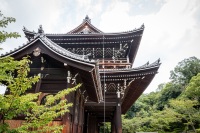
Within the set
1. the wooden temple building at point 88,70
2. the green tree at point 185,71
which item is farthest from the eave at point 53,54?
the green tree at point 185,71

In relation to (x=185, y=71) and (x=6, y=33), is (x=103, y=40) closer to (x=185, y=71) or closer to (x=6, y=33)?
→ (x=6, y=33)

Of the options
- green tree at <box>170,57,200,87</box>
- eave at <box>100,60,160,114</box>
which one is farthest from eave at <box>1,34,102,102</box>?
green tree at <box>170,57,200,87</box>

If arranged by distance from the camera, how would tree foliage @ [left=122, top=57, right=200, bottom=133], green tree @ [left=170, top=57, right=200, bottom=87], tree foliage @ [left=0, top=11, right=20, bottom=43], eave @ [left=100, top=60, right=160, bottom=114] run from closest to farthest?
tree foliage @ [left=0, top=11, right=20, bottom=43]
eave @ [left=100, top=60, right=160, bottom=114]
tree foliage @ [left=122, top=57, right=200, bottom=133]
green tree @ [left=170, top=57, right=200, bottom=87]

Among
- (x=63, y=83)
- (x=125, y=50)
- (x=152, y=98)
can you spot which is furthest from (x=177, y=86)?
(x=63, y=83)

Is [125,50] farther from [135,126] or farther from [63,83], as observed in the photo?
[135,126]

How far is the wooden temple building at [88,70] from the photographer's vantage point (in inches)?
288

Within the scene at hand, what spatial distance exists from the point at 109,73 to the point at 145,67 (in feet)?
8.25

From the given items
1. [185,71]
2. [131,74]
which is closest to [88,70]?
[131,74]

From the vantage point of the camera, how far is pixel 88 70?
22.6 ft

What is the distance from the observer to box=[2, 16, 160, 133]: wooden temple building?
7.32 metres

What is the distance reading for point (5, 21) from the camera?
4746mm

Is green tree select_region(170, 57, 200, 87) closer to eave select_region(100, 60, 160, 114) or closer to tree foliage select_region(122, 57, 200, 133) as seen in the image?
tree foliage select_region(122, 57, 200, 133)

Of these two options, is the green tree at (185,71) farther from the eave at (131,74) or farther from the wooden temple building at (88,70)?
the eave at (131,74)

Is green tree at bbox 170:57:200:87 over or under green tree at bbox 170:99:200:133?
over
